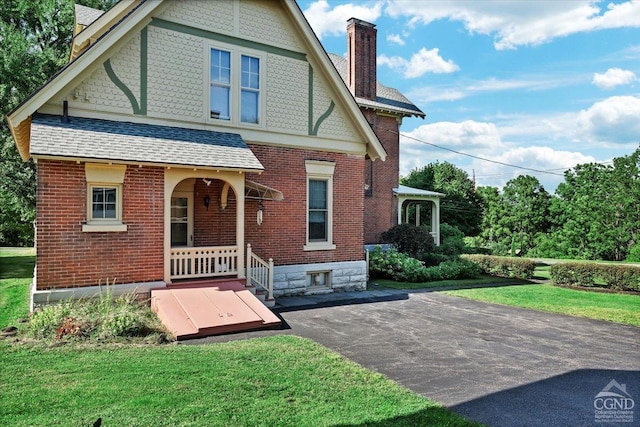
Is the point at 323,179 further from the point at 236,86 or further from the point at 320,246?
the point at 236,86

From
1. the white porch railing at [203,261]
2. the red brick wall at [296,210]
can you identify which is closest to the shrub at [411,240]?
the red brick wall at [296,210]

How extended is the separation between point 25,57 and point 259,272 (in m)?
16.9

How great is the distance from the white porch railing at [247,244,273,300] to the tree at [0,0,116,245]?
15.9 m

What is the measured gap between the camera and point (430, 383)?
6.22 meters

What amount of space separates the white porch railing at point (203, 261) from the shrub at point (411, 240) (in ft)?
34.3

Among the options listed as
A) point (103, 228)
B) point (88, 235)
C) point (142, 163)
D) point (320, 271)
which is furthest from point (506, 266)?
point (88, 235)

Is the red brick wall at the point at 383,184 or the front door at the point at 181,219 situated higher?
the red brick wall at the point at 383,184

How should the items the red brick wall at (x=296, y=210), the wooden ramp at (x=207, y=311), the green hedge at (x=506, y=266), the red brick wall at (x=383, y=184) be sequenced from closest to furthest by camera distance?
the wooden ramp at (x=207, y=311)
the red brick wall at (x=296, y=210)
the green hedge at (x=506, y=266)
the red brick wall at (x=383, y=184)

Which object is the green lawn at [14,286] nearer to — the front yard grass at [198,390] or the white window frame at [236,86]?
the front yard grass at [198,390]

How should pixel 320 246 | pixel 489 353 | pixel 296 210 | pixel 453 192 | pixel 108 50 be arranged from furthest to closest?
pixel 453 192, pixel 320 246, pixel 296 210, pixel 108 50, pixel 489 353

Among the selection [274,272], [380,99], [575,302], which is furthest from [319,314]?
[380,99]

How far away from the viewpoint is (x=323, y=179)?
13.8m

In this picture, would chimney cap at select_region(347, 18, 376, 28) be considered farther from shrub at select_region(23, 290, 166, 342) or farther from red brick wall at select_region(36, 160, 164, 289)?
shrub at select_region(23, 290, 166, 342)

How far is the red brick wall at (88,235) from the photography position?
908cm
